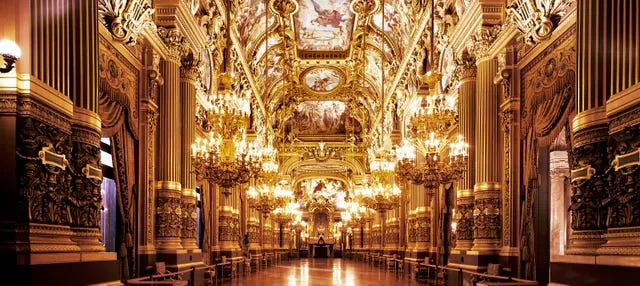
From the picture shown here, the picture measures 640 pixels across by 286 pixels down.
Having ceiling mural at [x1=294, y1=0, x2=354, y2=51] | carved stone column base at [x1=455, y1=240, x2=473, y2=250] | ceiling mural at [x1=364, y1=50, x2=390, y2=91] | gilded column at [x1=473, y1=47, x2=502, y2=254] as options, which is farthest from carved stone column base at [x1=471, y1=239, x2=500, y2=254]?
ceiling mural at [x1=364, y1=50, x2=390, y2=91]

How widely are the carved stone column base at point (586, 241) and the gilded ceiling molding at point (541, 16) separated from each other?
4.46 meters

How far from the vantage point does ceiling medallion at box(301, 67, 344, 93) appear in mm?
33022

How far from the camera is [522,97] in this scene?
42.9 ft

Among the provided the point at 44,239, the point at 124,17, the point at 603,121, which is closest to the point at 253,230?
the point at 124,17

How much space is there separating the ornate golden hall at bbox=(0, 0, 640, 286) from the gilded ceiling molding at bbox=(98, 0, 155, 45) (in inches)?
1.4

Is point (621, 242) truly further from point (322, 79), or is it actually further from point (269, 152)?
point (322, 79)

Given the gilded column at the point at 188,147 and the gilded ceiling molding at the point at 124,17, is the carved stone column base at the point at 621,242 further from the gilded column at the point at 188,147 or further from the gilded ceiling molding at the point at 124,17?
the gilded column at the point at 188,147

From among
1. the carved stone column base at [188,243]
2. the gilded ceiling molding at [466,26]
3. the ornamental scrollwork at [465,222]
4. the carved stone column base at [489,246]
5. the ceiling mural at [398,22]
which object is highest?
the ceiling mural at [398,22]

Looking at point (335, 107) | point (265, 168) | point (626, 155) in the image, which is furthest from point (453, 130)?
point (335, 107)

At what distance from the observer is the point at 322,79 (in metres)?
34.9

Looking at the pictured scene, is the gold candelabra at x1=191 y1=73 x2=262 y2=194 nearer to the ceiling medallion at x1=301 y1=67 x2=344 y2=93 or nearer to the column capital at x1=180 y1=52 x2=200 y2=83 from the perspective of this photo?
the column capital at x1=180 y1=52 x2=200 y2=83

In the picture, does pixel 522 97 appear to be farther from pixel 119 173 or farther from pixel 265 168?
pixel 265 168

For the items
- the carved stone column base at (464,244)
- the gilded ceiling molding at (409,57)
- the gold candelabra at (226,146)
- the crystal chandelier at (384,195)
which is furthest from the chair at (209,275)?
the gilded ceiling molding at (409,57)

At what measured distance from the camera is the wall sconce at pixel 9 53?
5.59 m
